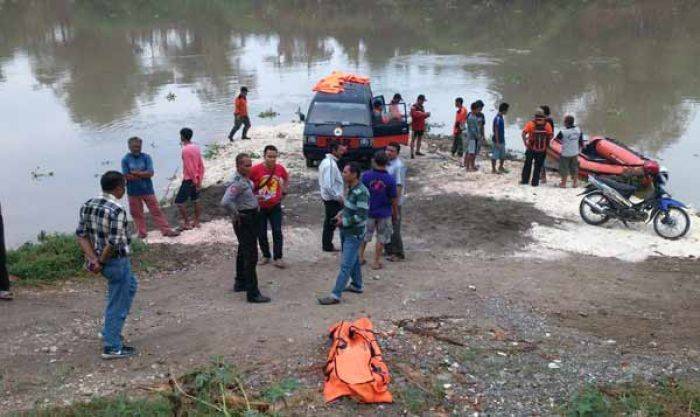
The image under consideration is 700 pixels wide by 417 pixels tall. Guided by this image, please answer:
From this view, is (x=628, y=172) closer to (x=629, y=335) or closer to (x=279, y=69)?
(x=629, y=335)

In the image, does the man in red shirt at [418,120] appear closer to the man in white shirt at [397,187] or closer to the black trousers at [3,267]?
the man in white shirt at [397,187]

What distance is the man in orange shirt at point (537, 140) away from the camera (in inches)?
487

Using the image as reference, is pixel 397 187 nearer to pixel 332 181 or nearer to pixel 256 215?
pixel 332 181

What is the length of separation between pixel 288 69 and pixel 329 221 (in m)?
23.7

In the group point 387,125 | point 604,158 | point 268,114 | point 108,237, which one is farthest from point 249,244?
point 268,114

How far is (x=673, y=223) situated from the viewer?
10.2m

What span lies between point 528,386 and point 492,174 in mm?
→ 8954

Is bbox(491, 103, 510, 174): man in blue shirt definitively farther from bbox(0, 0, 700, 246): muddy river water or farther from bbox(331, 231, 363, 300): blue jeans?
bbox(331, 231, 363, 300): blue jeans

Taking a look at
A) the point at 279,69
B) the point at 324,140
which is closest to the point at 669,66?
the point at 279,69

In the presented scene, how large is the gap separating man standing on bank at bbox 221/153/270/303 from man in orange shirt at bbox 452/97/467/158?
8.93 m

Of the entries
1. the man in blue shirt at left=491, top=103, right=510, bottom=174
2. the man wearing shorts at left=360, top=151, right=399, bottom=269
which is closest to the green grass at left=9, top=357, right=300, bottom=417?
the man wearing shorts at left=360, top=151, right=399, bottom=269

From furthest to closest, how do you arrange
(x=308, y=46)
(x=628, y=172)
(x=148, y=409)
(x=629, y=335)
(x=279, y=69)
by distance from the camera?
1. (x=308, y=46)
2. (x=279, y=69)
3. (x=628, y=172)
4. (x=629, y=335)
5. (x=148, y=409)

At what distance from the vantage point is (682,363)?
19.6 ft

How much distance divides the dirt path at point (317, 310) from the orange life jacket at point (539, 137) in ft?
8.71
